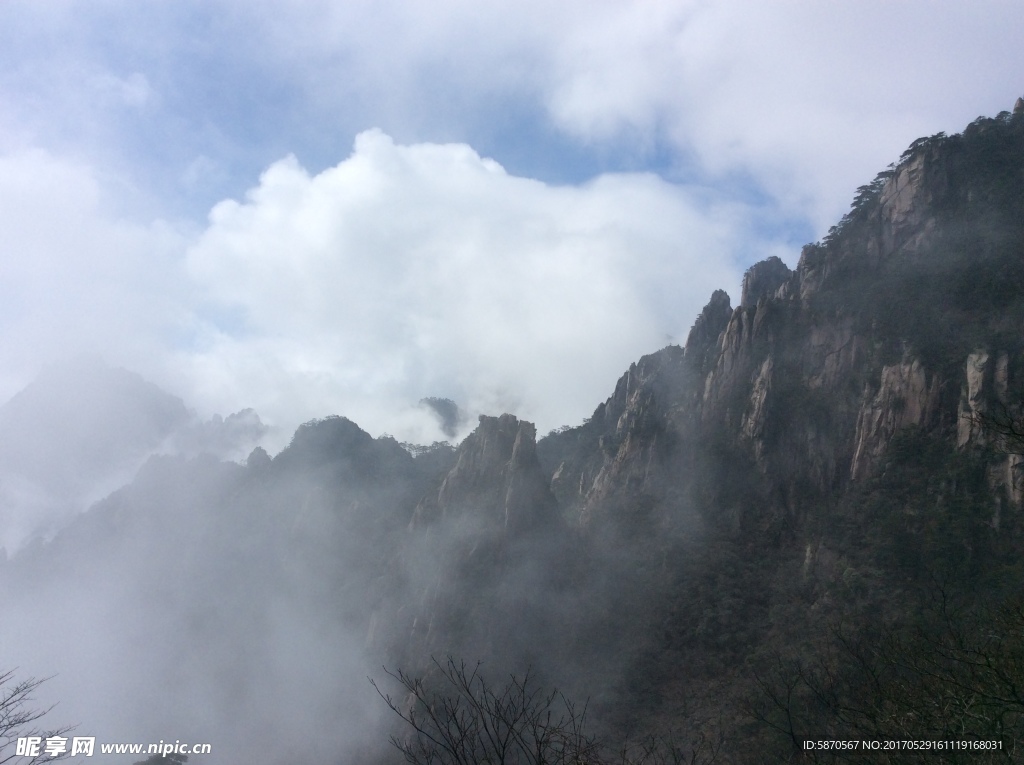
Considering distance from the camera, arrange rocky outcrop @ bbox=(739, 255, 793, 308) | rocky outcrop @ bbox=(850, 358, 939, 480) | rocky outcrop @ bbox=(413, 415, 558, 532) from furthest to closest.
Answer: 1. rocky outcrop @ bbox=(739, 255, 793, 308)
2. rocky outcrop @ bbox=(413, 415, 558, 532)
3. rocky outcrop @ bbox=(850, 358, 939, 480)

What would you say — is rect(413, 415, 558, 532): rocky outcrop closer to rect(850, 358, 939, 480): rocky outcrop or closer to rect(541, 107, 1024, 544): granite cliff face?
rect(541, 107, 1024, 544): granite cliff face

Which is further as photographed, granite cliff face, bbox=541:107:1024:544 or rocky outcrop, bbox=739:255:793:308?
rocky outcrop, bbox=739:255:793:308

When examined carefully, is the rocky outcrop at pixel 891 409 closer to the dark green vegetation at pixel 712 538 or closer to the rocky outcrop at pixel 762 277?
the dark green vegetation at pixel 712 538

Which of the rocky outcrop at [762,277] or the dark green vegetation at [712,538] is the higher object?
the rocky outcrop at [762,277]

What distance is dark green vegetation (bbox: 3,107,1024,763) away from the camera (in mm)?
47500

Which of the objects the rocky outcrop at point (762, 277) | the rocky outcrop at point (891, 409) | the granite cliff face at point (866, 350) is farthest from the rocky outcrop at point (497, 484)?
the rocky outcrop at point (762, 277)

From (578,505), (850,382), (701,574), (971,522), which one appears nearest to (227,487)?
(578,505)

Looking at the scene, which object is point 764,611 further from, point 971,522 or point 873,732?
point 873,732

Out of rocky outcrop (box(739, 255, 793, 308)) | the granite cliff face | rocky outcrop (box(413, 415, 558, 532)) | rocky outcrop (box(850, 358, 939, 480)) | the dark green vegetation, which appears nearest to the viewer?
the dark green vegetation

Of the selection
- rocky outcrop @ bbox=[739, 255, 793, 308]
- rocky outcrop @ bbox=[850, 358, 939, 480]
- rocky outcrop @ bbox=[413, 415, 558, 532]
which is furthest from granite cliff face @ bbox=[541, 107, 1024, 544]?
rocky outcrop @ bbox=[739, 255, 793, 308]

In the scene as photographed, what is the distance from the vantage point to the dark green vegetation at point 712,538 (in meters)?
47.5

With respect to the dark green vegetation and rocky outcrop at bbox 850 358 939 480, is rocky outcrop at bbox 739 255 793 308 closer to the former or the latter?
the dark green vegetation

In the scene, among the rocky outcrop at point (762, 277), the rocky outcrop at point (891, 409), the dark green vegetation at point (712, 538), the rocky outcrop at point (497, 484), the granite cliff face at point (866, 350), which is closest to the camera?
the dark green vegetation at point (712, 538)

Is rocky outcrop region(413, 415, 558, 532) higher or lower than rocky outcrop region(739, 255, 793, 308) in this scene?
lower
